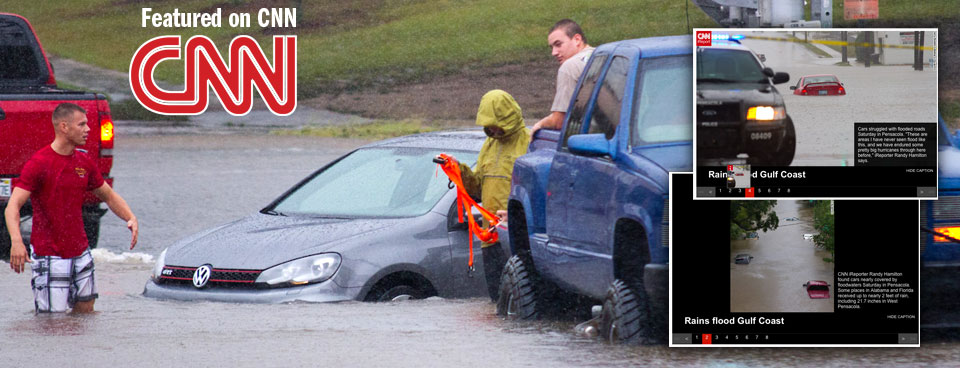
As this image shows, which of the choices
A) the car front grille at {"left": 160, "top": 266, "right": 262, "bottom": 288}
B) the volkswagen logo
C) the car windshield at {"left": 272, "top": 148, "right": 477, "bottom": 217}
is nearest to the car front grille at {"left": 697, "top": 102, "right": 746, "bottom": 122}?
the car windshield at {"left": 272, "top": 148, "right": 477, "bottom": 217}

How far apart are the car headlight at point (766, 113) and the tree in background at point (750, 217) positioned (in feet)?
1.22

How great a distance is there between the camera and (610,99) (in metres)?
7.44

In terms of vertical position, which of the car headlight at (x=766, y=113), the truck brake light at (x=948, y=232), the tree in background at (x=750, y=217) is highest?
the car headlight at (x=766, y=113)

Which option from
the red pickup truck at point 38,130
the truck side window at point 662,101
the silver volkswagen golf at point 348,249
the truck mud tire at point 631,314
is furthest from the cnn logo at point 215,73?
the truck mud tire at point 631,314

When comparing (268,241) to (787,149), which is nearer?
(787,149)

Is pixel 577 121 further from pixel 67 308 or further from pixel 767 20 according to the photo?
pixel 67 308

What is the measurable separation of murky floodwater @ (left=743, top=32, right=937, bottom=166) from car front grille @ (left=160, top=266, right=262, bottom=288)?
3.48 m

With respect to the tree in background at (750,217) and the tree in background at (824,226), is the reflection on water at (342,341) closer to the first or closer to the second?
the tree in background at (750,217)

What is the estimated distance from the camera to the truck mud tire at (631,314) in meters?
7.10

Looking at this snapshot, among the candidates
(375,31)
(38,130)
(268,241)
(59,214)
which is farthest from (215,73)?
(59,214)

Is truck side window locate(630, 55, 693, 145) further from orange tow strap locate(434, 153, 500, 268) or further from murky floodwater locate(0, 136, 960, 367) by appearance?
orange tow strap locate(434, 153, 500, 268)

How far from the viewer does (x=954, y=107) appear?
9.94m

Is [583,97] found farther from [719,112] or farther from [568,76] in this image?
[719,112]

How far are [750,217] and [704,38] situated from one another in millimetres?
817
